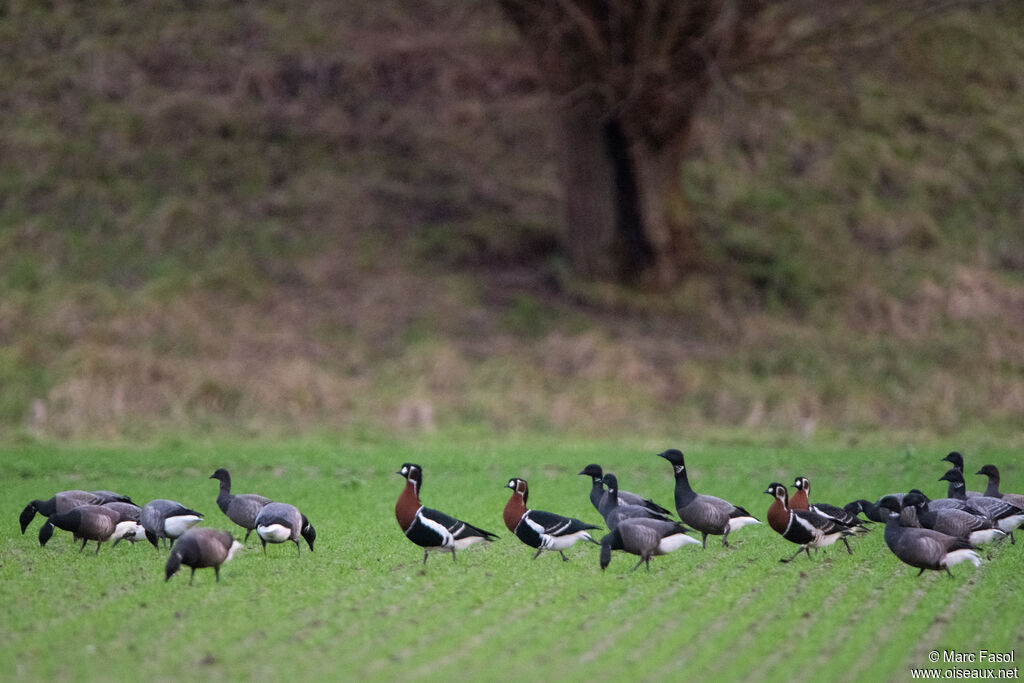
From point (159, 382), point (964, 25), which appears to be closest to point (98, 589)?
point (159, 382)

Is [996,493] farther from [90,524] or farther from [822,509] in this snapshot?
[90,524]

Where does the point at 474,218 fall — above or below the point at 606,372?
above

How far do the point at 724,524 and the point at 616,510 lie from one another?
4.29 ft

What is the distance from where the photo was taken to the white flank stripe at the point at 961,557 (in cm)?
1206

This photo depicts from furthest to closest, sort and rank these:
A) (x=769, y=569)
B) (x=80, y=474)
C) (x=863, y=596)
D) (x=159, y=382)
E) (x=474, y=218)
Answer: (x=474, y=218) < (x=159, y=382) < (x=80, y=474) < (x=769, y=569) < (x=863, y=596)

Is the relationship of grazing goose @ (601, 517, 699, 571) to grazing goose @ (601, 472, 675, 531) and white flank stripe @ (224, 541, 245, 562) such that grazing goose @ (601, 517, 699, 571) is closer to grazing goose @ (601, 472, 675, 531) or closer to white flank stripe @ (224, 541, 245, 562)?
grazing goose @ (601, 472, 675, 531)

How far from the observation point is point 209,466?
19953 millimetres

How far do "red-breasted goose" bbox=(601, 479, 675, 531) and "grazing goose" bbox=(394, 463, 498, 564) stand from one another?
148 centimetres

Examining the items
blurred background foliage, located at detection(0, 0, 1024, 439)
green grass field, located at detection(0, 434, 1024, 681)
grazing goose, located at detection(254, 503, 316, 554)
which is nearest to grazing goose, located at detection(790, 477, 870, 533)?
green grass field, located at detection(0, 434, 1024, 681)

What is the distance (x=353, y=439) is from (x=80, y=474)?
247 inches

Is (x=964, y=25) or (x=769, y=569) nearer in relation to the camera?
(x=769, y=569)

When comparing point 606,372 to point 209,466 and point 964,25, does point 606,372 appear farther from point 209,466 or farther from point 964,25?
point 964,25

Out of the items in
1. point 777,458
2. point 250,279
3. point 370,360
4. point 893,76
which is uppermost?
point 893,76

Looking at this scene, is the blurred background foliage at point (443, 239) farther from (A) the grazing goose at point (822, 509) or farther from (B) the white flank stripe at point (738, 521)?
(A) the grazing goose at point (822, 509)
